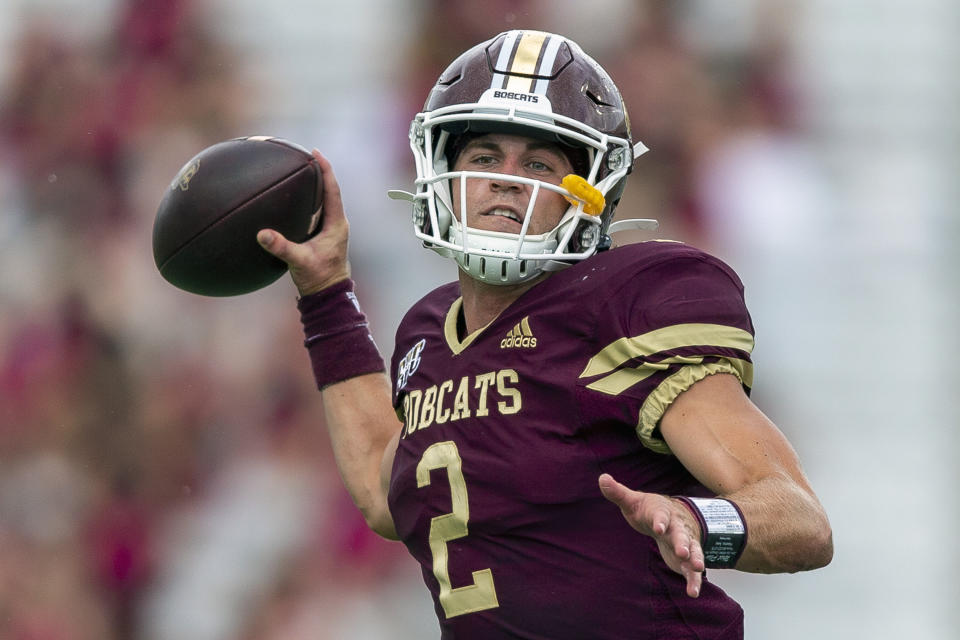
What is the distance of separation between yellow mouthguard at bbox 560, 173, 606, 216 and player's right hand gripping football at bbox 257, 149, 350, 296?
583 mm

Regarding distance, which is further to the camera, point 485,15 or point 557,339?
point 485,15

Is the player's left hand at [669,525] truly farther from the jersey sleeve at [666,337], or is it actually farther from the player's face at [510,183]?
the player's face at [510,183]

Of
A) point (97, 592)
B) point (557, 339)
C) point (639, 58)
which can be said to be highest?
point (639, 58)

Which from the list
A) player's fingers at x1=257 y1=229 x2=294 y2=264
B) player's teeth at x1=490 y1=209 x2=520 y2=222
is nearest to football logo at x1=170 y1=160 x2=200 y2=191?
player's fingers at x1=257 y1=229 x2=294 y2=264

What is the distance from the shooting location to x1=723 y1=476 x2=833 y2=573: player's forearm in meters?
2.06

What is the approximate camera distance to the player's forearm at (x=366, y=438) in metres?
3.04

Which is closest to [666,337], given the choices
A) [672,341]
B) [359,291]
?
[672,341]

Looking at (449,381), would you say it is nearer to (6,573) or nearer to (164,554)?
(164,554)

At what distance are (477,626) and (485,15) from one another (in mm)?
2779

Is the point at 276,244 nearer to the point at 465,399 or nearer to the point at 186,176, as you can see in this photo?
the point at 186,176

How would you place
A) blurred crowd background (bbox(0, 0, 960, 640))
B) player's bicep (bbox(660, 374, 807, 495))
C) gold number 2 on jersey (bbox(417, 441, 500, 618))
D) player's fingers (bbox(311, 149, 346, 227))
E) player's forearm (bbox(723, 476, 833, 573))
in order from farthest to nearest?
blurred crowd background (bbox(0, 0, 960, 640)) → player's fingers (bbox(311, 149, 346, 227)) → gold number 2 on jersey (bbox(417, 441, 500, 618)) → player's bicep (bbox(660, 374, 807, 495)) → player's forearm (bbox(723, 476, 833, 573))

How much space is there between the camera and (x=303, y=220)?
9.75 feet

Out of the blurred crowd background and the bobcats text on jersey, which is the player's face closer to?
the bobcats text on jersey

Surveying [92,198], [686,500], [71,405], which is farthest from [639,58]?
[686,500]
